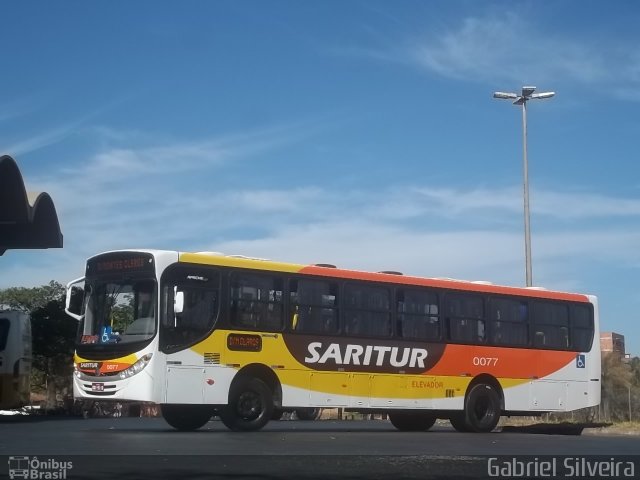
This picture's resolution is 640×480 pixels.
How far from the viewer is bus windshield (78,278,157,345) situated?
17547mm

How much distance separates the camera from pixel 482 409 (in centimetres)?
2195

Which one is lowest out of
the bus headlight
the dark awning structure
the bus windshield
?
the bus headlight

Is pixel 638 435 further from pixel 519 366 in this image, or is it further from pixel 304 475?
pixel 304 475

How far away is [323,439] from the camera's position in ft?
54.4

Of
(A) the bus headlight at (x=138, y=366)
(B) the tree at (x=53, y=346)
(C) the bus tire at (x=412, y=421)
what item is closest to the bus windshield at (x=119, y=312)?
(A) the bus headlight at (x=138, y=366)

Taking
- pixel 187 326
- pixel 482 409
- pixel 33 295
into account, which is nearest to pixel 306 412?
pixel 482 409

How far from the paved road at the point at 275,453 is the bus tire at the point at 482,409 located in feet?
11.8

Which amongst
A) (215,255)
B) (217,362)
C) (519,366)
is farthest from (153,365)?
(519,366)

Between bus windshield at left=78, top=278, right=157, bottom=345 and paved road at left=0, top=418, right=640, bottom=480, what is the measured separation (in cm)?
A: 172

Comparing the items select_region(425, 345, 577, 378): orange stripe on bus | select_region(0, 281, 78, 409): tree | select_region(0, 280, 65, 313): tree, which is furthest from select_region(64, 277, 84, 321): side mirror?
select_region(0, 280, 65, 313): tree

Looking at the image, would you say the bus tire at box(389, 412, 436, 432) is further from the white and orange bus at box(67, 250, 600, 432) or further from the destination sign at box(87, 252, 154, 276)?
the destination sign at box(87, 252, 154, 276)

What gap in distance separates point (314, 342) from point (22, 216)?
1197 centimetres

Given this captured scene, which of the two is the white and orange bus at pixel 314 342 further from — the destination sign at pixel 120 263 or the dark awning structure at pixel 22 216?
the dark awning structure at pixel 22 216

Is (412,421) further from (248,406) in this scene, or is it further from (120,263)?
(120,263)
